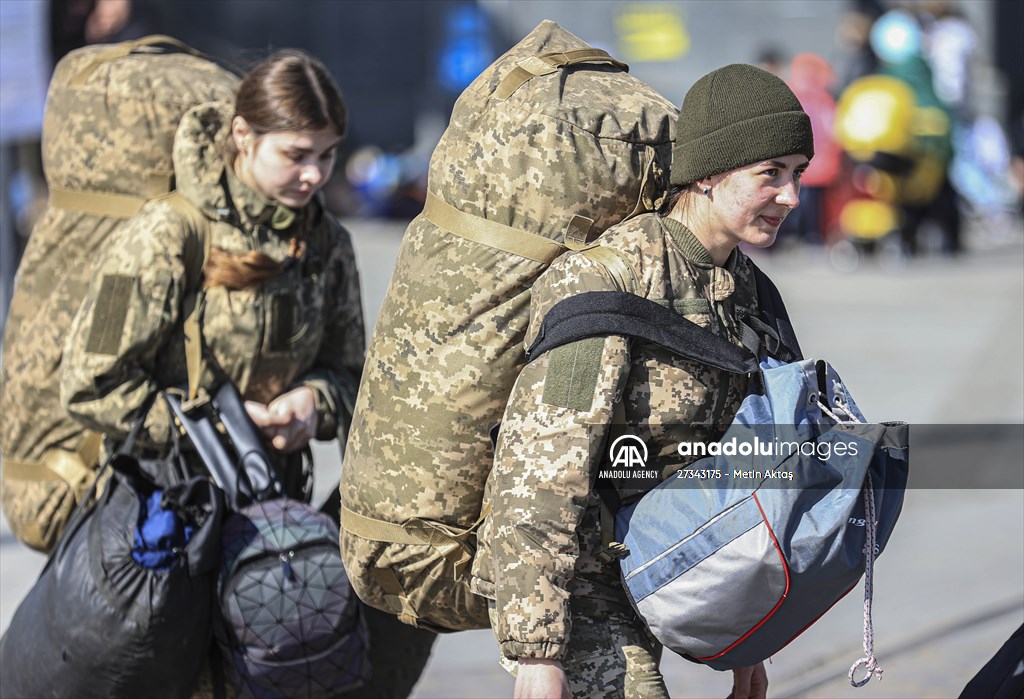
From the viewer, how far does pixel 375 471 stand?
10.7 feet

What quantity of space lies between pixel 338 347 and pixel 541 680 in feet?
5.76

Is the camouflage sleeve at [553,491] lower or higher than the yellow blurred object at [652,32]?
higher

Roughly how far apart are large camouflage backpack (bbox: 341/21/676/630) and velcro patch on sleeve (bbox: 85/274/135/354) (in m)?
0.84

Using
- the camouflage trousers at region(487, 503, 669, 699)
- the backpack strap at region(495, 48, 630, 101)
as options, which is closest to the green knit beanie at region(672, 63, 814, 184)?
the backpack strap at region(495, 48, 630, 101)

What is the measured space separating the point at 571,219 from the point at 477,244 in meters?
0.20

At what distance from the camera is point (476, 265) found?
3.06m

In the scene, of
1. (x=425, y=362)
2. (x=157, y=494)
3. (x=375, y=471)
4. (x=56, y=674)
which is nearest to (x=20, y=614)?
(x=56, y=674)

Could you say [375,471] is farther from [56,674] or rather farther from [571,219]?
[56,674]

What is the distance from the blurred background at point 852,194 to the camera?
18.9ft

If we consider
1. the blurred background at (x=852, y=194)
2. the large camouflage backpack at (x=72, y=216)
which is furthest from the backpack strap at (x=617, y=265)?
the blurred background at (x=852, y=194)

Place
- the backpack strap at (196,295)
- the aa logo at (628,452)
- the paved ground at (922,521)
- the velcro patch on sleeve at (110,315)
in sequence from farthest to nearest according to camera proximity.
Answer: the paved ground at (922,521) < the backpack strap at (196,295) < the velcro patch on sleeve at (110,315) < the aa logo at (628,452)

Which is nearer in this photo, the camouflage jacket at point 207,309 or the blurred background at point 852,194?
the camouflage jacket at point 207,309

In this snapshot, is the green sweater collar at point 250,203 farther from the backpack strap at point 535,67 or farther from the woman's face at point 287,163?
the backpack strap at point 535,67

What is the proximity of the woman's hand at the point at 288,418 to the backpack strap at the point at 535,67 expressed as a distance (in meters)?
1.29
